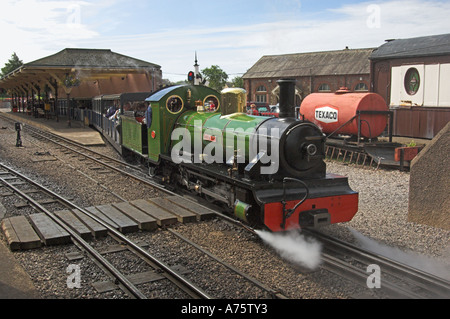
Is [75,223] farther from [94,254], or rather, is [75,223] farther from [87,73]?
[87,73]

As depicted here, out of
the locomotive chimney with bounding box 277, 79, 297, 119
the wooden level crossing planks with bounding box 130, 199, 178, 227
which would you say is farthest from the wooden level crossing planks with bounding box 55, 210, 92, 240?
the locomotive chimney with bounding box 277, 79, 297, 119

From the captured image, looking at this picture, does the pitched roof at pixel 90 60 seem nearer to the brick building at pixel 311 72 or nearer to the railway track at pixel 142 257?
the brick building at pixel 311 72

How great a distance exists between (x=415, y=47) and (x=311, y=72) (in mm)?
19029

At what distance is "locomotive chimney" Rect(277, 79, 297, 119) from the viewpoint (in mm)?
6584

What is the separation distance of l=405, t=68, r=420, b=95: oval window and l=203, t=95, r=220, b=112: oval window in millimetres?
8696

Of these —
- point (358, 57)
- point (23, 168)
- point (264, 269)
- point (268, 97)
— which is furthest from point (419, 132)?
point (268, 97)

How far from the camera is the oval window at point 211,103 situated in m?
10.1

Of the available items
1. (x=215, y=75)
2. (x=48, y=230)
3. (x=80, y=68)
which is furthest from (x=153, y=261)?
(x=215, y=75)

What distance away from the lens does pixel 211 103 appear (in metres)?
10.2

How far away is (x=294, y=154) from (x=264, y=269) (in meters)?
1.95

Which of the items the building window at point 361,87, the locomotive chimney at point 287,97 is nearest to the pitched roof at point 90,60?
the building window at point 361,87

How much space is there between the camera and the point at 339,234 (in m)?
7.05

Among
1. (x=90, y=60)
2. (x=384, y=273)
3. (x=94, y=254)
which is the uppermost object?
(x=90, y=60)

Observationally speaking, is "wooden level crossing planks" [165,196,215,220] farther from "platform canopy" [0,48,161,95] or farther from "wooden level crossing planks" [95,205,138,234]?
"platform canopy" [0,48,161,95]
